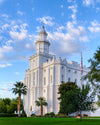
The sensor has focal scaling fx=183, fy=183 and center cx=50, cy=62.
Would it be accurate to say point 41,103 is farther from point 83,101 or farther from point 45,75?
point 83,101

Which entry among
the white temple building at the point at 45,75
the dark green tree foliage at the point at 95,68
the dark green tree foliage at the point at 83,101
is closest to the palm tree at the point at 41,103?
the white temple building at the point at 45,75

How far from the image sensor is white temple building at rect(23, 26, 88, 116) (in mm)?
59312

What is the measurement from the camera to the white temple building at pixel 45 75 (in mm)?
59312

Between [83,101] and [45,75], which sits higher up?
[45,75]

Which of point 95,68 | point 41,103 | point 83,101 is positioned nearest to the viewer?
point 95,68

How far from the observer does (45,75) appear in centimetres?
6519

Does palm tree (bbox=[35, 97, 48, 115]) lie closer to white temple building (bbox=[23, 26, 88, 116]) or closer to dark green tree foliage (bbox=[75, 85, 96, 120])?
white temple building (bbox=[23, 26, 88, 116])

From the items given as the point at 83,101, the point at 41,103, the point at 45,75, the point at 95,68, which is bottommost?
the point at 41,103

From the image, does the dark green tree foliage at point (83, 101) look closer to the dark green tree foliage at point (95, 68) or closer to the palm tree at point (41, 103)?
the dark green tree foliage at point (95, 68)

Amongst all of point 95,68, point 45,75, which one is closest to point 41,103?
point 45,75

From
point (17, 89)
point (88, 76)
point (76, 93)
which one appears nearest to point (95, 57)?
point (88, 76)

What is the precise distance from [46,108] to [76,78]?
15.9 m

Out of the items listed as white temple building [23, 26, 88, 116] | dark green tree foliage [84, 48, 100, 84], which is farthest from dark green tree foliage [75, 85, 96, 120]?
white temple building [23, 26, 88, 116]

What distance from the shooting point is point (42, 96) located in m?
64.0
